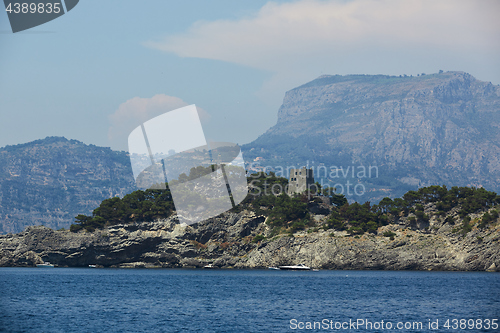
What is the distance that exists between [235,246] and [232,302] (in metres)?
59.7

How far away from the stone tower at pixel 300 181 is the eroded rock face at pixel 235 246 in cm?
1534

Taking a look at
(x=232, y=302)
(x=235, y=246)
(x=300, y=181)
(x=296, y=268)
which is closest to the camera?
(x=232, y=302)

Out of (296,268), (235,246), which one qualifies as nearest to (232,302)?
(296,268)

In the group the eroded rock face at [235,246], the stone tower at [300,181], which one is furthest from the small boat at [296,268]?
the stone tower at [300,181]

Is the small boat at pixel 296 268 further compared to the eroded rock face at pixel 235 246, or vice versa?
the small boat at pixel 296 268

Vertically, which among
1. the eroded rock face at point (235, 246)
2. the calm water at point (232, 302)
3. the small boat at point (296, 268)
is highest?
the calm water at point (232, 302)

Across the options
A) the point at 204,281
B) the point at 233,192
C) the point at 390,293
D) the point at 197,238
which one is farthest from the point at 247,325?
the point at 233,192

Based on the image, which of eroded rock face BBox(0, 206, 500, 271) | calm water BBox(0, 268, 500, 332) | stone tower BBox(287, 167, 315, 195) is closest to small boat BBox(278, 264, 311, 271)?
eroded rock face BBox(0, 206, 500, 271)

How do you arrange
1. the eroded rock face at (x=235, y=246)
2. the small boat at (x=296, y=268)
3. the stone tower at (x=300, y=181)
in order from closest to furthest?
1. the eroded rock face at (x=235, y=246)
2. the small boat at (x=296, y=268)
3. the stone tower at (x=300, y=181)

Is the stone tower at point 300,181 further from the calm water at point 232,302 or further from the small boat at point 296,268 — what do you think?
the calm water at point 232,302

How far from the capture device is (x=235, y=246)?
11606 centimetres

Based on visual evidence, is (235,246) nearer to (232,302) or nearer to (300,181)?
(300,181)

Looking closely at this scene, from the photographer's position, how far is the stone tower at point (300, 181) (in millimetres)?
132750

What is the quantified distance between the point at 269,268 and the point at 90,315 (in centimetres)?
6662
